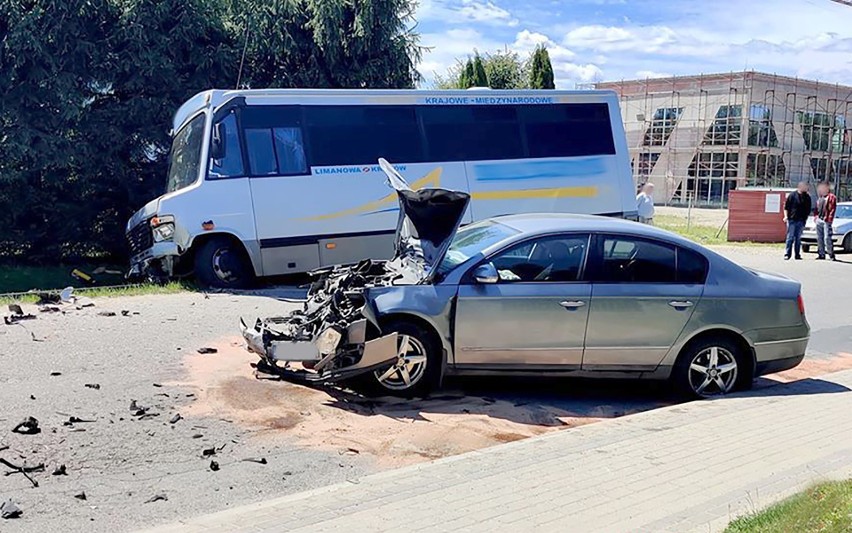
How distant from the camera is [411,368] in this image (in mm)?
7078

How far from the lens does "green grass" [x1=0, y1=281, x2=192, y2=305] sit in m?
11.1

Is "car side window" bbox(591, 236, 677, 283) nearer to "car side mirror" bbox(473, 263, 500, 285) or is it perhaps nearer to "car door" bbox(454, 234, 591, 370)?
"car door" bbox(454, 234, 591, 370)

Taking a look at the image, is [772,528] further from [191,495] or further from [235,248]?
[235,248]

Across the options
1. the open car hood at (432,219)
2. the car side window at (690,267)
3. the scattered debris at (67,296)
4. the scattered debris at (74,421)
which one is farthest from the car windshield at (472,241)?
the scattered debris at (67,296)

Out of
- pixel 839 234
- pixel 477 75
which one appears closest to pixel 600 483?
pixel 839 234

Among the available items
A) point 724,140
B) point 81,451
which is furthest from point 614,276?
point 724,140

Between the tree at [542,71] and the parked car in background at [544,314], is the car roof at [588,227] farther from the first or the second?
the tree at [542,71]

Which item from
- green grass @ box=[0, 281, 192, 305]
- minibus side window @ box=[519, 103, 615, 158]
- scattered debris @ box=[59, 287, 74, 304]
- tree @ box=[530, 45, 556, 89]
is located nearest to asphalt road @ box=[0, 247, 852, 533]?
scattered debris @ box=[59, 287, 74, 304]

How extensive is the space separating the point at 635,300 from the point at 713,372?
111 centimetres

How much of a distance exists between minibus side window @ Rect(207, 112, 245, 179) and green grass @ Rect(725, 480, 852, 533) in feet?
34.9

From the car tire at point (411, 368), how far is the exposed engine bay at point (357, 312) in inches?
4.0

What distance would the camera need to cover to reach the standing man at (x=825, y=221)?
2059 centimetres

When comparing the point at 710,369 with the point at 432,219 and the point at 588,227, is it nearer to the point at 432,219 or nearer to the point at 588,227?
the point at 588,227

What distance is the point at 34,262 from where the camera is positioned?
753 inches
